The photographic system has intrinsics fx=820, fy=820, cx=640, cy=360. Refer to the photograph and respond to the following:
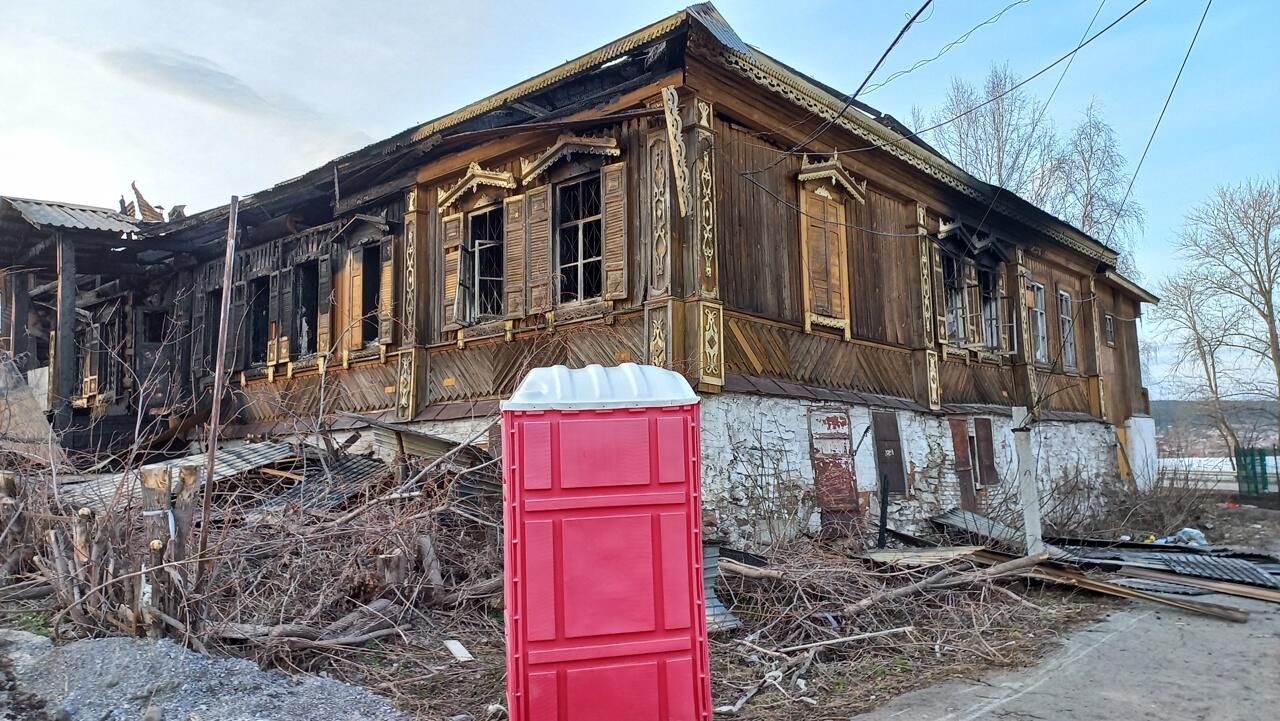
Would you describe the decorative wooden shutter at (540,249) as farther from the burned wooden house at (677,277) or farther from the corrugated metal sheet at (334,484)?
the corrugated metal sheet at (334,484)

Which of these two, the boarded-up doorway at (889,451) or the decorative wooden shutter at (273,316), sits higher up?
the decorative wooden shutter at (273,316)

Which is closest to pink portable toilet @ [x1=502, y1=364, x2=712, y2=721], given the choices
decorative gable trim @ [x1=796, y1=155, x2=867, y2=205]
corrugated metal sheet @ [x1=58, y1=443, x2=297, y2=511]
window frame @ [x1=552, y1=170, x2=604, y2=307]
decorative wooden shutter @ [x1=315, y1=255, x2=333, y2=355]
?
corrugated metal sheet @ [x1=58, y1=443, x2=297, y2=511]

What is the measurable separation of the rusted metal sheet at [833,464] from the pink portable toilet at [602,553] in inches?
249

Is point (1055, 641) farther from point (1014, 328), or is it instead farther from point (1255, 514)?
point (1255, 514)

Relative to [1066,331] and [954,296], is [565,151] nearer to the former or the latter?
[954,296]

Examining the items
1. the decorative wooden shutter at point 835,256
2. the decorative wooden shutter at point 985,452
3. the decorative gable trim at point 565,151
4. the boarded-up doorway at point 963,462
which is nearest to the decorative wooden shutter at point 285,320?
the decorative gable trim at point 565,151

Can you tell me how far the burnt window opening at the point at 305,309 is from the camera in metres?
14.5

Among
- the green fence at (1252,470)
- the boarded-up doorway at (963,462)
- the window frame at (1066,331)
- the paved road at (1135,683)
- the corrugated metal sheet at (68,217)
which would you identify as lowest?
the paved road at (1135,683)

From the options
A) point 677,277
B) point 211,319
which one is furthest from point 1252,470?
point 211,319

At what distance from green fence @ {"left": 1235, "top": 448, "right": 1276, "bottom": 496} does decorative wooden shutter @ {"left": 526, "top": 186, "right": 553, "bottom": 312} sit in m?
22.6

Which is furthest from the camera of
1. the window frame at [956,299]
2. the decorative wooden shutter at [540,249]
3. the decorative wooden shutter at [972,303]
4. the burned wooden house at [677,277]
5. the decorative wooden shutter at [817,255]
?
the decorative wooden shutter at [972,303]

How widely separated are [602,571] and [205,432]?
13.0 meters

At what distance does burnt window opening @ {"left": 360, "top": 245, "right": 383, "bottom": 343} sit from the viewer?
43.6 ft

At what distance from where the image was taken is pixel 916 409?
1273cm
